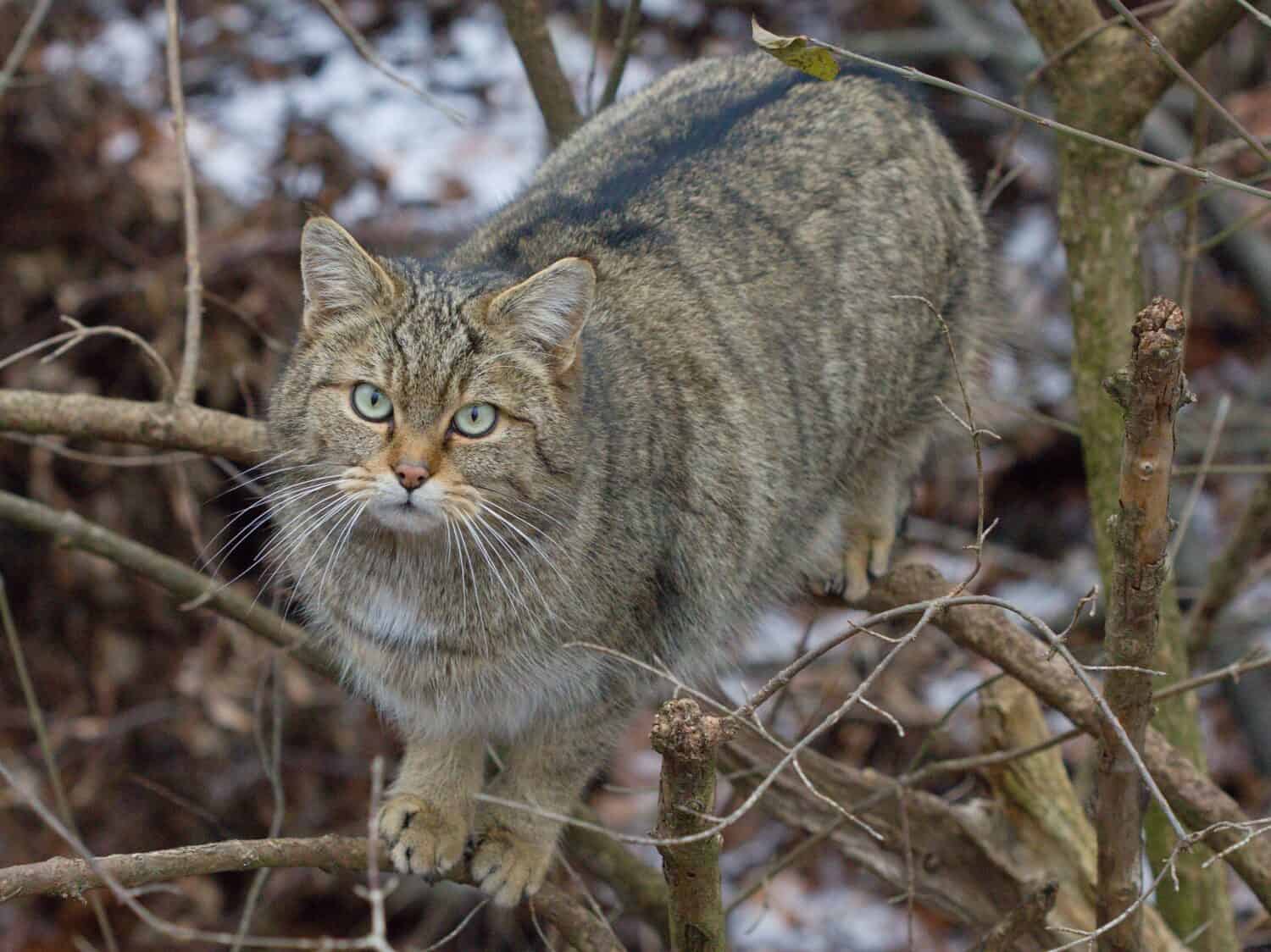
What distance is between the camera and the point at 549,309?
3260 mm

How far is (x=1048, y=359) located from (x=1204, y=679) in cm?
424

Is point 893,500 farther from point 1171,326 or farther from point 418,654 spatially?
point 1171,326

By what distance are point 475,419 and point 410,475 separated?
0.24m

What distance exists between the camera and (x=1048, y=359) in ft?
23.6

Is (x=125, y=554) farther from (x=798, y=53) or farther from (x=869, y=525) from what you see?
(x=798, y=53)

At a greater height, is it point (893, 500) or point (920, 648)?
point (893, 500)

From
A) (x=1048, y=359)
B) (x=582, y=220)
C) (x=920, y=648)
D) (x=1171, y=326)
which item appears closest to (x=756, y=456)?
(x=582, y=220)

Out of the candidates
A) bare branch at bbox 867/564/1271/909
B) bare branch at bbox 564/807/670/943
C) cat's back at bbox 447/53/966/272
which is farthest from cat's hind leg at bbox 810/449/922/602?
bare branch at bbox 564/807/670/943

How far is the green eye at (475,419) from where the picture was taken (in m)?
3.21

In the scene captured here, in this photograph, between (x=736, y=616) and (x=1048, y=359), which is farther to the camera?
(x=1048, y=359)

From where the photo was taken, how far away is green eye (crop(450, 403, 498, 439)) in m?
3.21

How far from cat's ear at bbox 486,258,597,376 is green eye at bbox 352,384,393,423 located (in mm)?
273

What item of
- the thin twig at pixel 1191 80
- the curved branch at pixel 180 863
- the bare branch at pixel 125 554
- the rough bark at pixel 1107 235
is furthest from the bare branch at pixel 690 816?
the rough bark at pixel 1107 235

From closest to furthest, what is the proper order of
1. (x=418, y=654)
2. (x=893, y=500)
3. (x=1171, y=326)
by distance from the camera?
(x=1171, y=326) < (x=418, y=654) < (x=893, y=500)
